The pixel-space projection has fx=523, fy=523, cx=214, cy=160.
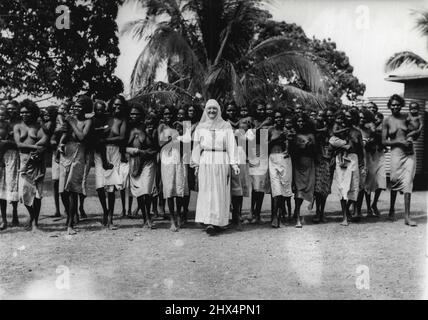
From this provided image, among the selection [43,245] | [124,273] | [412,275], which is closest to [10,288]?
[124,273]

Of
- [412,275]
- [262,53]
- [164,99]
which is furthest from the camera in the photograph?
[262,53]

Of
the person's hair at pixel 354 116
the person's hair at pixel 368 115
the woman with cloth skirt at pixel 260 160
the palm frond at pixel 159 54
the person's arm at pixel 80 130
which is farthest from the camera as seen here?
the palm frond at pixel 159 54

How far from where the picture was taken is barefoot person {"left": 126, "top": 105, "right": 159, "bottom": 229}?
25.6 feet

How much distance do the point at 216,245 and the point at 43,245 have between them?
7.35 feet

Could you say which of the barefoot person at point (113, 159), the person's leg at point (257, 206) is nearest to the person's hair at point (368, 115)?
the person's leg at point (257, 206)

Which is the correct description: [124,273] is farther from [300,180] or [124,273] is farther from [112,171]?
[300,180]

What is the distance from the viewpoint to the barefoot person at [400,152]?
805 cm

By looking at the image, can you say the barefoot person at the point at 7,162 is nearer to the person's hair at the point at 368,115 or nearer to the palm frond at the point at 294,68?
the person's hair at the point at 368,115

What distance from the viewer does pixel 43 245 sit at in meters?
6.77

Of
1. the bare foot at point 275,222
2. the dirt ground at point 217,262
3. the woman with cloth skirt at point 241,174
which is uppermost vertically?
the woman with cloth skirt at point 241,174

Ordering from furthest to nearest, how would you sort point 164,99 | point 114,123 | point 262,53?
1. point 262,53
2. point 164,99
3. point 114,123

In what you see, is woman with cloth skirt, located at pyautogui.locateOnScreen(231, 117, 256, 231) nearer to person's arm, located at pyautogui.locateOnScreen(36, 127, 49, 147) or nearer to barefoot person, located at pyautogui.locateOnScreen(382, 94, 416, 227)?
barefoot person, located at pyautogui.locateOnScreen(382, 94, 416, 227)

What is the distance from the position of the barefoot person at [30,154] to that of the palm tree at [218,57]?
476 centimetres

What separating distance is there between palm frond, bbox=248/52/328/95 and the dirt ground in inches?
197
